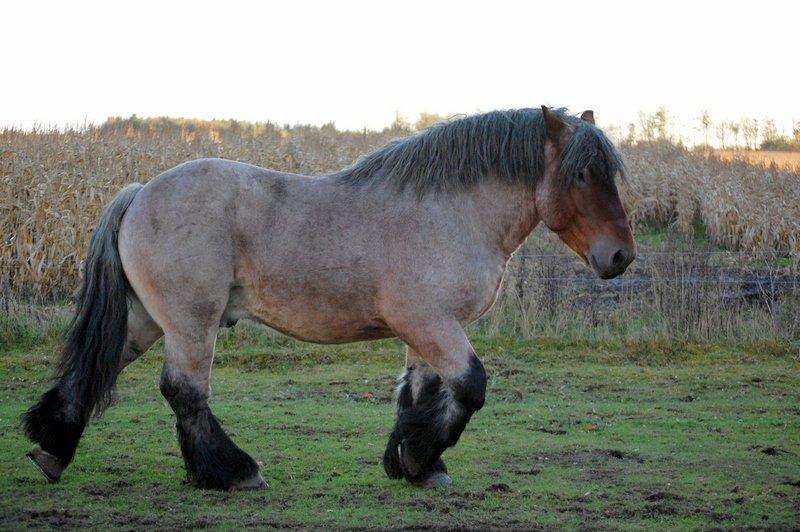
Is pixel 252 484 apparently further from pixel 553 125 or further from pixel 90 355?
pixel 553 125

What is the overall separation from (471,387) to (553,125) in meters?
1.82

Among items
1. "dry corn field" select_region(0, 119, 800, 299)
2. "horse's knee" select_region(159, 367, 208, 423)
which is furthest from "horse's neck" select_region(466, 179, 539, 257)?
"dry corn field" select_region(0, 119, 800, 299)

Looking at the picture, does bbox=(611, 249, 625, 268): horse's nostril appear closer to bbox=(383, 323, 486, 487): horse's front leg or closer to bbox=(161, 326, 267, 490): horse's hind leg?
bbox=(383, 323, 486, 487): horse's front leg

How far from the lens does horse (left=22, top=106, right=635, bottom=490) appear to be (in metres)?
6.00

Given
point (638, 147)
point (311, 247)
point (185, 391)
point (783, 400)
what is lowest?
point (783, 400)

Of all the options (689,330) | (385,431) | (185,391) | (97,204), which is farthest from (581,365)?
(97,204)

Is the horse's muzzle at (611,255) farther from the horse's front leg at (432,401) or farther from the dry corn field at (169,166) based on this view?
the dry corn field at (169,166)

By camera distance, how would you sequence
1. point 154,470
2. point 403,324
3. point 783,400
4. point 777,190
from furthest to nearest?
point 777,190
point 783,400
point 154,470
point 403,324

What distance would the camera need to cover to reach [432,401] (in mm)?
6250

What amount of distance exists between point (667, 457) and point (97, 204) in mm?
11999

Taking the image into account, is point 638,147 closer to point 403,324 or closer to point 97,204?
point 97,204

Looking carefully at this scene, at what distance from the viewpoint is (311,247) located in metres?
6.15

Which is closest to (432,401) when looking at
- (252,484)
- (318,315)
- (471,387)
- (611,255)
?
(471,387)

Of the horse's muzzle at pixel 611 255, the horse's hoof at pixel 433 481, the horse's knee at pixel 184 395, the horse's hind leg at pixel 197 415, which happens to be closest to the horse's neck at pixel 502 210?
the horse's muzzle at pixel 611 255
